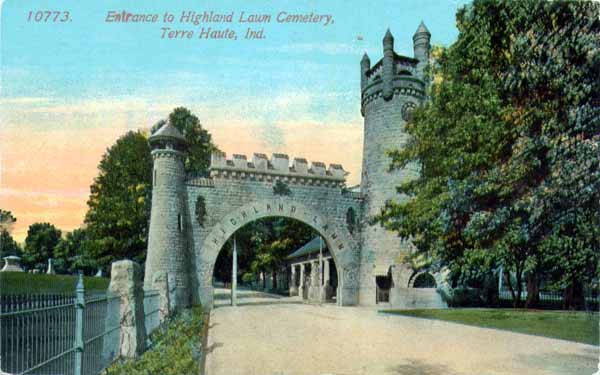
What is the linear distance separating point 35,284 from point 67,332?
14300mm

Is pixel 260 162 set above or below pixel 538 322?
above

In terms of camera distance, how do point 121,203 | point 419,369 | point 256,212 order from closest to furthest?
point 419,369 → point 256,212 → point 121,203

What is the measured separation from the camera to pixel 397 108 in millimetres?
21625

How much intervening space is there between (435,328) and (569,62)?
302 inches

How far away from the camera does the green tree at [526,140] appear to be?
7.23 meters

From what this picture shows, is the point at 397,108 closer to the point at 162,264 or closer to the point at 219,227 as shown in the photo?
the point at 219,227

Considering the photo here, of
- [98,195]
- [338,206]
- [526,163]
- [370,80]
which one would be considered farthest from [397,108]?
[98,195]

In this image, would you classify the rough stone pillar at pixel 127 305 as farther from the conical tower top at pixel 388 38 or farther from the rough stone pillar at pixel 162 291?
the conical tower top at pixel 388 38

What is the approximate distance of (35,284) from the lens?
60.6 ft

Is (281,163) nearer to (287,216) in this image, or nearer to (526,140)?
(287,216)

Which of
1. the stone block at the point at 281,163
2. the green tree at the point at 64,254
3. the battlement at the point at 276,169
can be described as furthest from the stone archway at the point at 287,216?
the green tree at the point at 64,254

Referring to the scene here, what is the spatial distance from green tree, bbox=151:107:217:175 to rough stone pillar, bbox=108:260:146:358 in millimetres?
20622

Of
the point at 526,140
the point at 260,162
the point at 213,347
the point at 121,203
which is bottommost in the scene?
the point at 213,347

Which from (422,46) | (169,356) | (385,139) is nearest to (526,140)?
(169,356)
